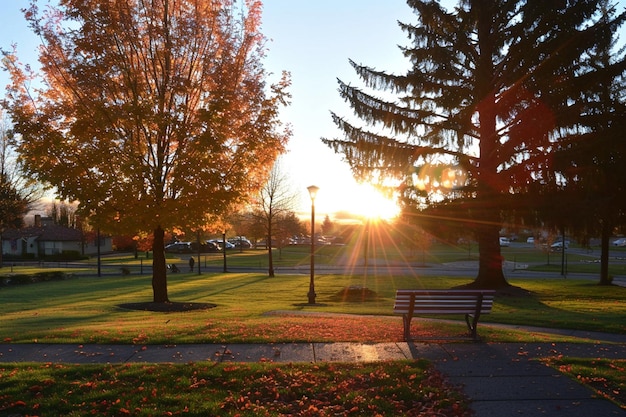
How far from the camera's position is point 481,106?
74.4ft

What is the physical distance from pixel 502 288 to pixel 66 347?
1974 centimetres

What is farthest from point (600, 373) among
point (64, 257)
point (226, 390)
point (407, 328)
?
point (64, 257)

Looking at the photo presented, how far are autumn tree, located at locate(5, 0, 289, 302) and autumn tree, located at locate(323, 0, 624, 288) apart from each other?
8.11 metres

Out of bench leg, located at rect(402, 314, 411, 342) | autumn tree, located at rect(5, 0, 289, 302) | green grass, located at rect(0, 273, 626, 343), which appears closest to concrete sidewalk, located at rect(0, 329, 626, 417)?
bench leg, located at rect(402, 314, 411, 342)

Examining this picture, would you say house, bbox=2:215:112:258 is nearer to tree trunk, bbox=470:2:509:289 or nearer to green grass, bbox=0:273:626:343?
green grass, bbox=0:273:626:343

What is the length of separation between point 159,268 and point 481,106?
1449 centimetres

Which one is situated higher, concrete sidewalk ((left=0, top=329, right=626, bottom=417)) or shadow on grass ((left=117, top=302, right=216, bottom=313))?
concrete sidewalk ((left=0, top=329, right=626, bottom=417))

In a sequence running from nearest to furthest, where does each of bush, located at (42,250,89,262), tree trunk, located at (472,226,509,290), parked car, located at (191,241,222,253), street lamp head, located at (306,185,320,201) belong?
street lamp head, located at (306,185,320,201) → tree trunk, located at (472,226,509,290) → bush, located at (42,250,89,262) → parked car, located at (191,241,222,253)

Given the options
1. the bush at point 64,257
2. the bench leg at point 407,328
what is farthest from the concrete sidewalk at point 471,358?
the bush at point 64,257

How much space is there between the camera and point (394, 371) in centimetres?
711

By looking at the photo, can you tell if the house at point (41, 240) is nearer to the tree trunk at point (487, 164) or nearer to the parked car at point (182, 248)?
the parked car at point (182, 248)

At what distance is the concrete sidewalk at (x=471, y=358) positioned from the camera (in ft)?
A: 19.7

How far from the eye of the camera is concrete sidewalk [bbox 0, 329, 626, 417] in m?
6.02

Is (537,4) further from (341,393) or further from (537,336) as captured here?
(341,393)
